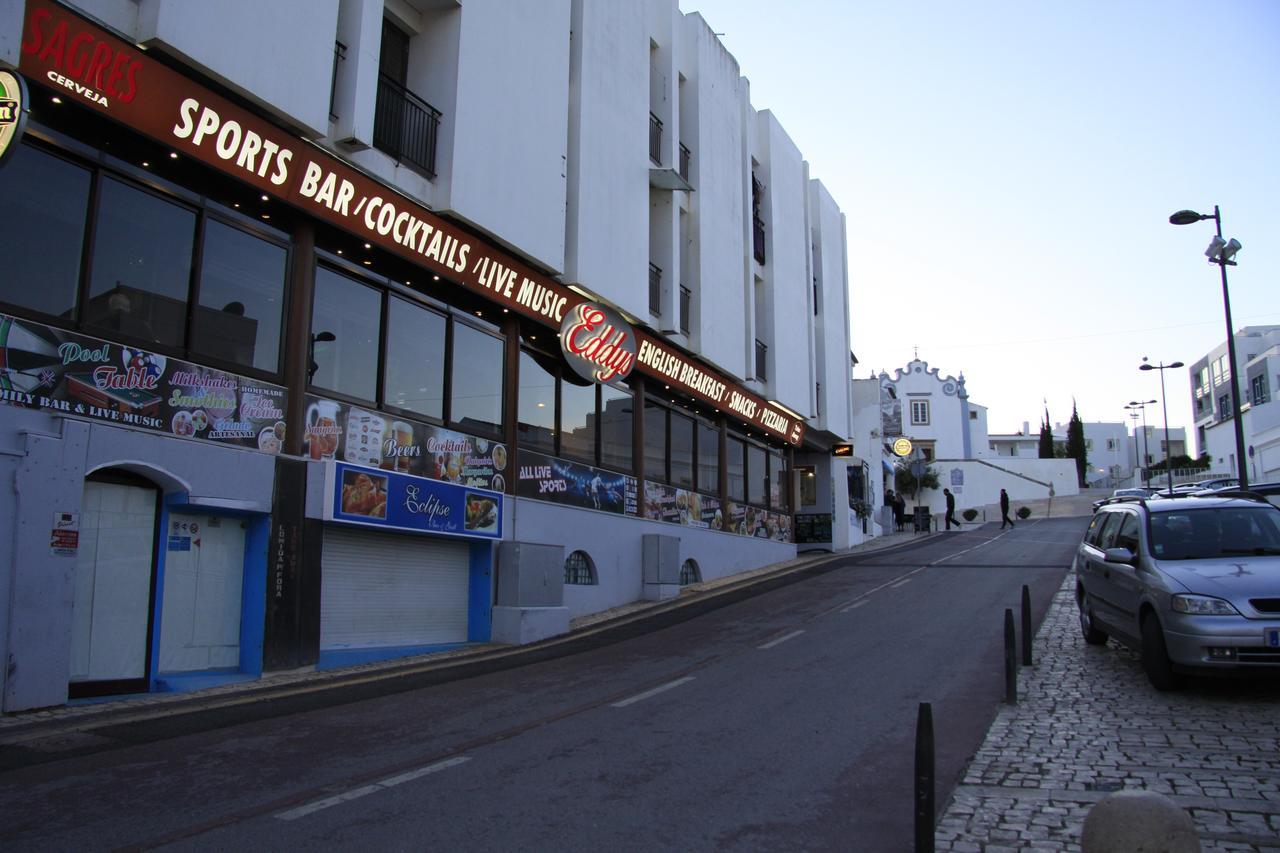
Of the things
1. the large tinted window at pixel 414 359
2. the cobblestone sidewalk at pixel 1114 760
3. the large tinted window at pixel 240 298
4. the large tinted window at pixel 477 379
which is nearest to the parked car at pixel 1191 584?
the cobblestone sidewalk at pixel 1114 760

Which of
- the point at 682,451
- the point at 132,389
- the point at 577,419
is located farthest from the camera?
the point at 682,451

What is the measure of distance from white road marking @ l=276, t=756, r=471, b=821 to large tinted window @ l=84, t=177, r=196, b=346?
6873 millimetres

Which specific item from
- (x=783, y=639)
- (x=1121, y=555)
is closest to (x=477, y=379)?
(x=783, y=639)

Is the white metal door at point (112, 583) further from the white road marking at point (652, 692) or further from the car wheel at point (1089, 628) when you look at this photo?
the car wheel at point (1089, 628)

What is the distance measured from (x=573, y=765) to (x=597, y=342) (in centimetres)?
1308

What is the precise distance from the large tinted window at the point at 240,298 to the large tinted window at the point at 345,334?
77 cm

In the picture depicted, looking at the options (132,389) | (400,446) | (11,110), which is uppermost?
(11,110)

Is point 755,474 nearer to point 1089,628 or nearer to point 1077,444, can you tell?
point 1089,628

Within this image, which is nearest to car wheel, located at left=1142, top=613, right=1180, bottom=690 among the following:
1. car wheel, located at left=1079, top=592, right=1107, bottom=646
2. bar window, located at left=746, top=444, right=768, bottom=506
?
car wheel, located at left=1079, top=592, right=1107, bottom=646

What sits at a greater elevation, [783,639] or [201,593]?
[201,593]

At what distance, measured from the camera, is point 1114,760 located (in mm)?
7379

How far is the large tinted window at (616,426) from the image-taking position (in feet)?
71.9

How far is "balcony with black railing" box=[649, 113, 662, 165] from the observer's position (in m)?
24.4

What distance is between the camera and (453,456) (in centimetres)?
1645
